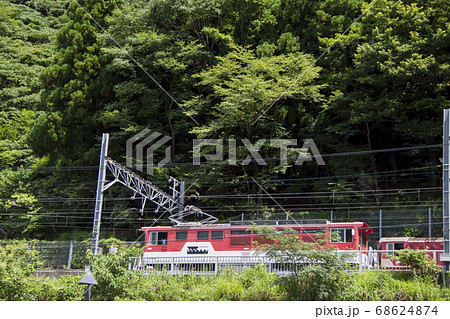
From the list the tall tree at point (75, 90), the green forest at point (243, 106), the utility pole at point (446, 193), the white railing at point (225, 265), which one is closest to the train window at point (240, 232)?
the white railing at point (225, 265)

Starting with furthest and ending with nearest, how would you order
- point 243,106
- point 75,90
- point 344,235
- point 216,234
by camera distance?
point 75,90 → point 243,106 → point 216,234 → point 344,235

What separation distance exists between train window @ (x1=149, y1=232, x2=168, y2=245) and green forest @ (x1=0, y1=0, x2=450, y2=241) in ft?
20.5

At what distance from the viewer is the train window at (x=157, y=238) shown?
25323 millimetres

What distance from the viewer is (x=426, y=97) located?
2869 cm

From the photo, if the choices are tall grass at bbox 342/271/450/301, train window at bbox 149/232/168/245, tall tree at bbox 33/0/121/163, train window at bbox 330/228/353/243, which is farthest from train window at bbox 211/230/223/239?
tall tree at bbox 33/0/121/163

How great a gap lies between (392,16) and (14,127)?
34.2 m


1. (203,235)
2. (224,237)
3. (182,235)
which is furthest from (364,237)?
(182,235)

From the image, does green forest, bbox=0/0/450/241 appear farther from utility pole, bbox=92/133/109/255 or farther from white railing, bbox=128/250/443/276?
utility pole, bbox=92/133/109/255

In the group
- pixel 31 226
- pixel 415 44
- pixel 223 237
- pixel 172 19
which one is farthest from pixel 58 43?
pixel 415 44

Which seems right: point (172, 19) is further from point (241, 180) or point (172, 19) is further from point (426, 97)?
point (426, 97)

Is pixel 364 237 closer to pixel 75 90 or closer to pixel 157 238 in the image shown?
pixel 157 238

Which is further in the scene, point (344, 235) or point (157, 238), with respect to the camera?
point (157, 238)

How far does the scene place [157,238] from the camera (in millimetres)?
25484

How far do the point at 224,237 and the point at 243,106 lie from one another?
9.69m
